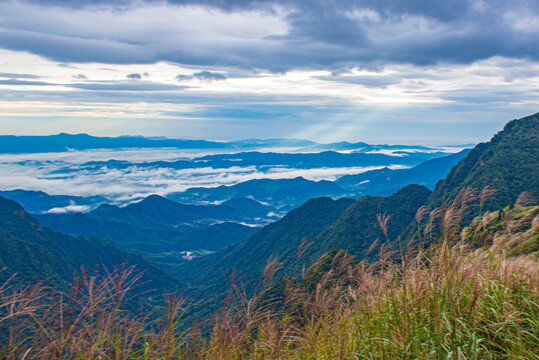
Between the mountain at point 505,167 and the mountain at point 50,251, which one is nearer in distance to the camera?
the mountain at point 505,167

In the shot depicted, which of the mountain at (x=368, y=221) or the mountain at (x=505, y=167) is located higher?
the mountain at (x=505, y=167)

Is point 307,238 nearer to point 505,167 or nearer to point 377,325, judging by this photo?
point 505,167

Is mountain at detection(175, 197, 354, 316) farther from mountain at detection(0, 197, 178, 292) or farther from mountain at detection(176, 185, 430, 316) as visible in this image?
A: mountain at detection(0, 197, 178, 292)

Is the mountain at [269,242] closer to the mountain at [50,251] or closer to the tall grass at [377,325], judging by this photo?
the mountain at [50,251]

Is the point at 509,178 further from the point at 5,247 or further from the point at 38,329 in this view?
the point at 5,247

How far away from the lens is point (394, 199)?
433 ft

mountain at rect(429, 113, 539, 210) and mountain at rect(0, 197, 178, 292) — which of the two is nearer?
mountain at rect(429, 113, 539, 210)

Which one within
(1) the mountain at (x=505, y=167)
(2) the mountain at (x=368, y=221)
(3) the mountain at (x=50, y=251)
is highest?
(1) the mountain at (x=505, y=167)

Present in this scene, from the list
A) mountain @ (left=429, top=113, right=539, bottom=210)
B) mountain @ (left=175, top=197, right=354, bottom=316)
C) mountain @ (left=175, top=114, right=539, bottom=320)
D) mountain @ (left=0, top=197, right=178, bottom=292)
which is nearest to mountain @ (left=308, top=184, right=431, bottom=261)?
mountain @ (left=175, top=114, right=539, bottom=320)

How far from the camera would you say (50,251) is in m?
147

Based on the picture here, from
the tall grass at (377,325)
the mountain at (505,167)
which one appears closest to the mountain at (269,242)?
the mountain at (505,167)

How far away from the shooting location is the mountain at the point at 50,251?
124 m

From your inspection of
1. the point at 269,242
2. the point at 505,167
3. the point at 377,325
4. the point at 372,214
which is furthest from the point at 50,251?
the point at 377,325

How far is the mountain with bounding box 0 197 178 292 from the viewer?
124 metres
